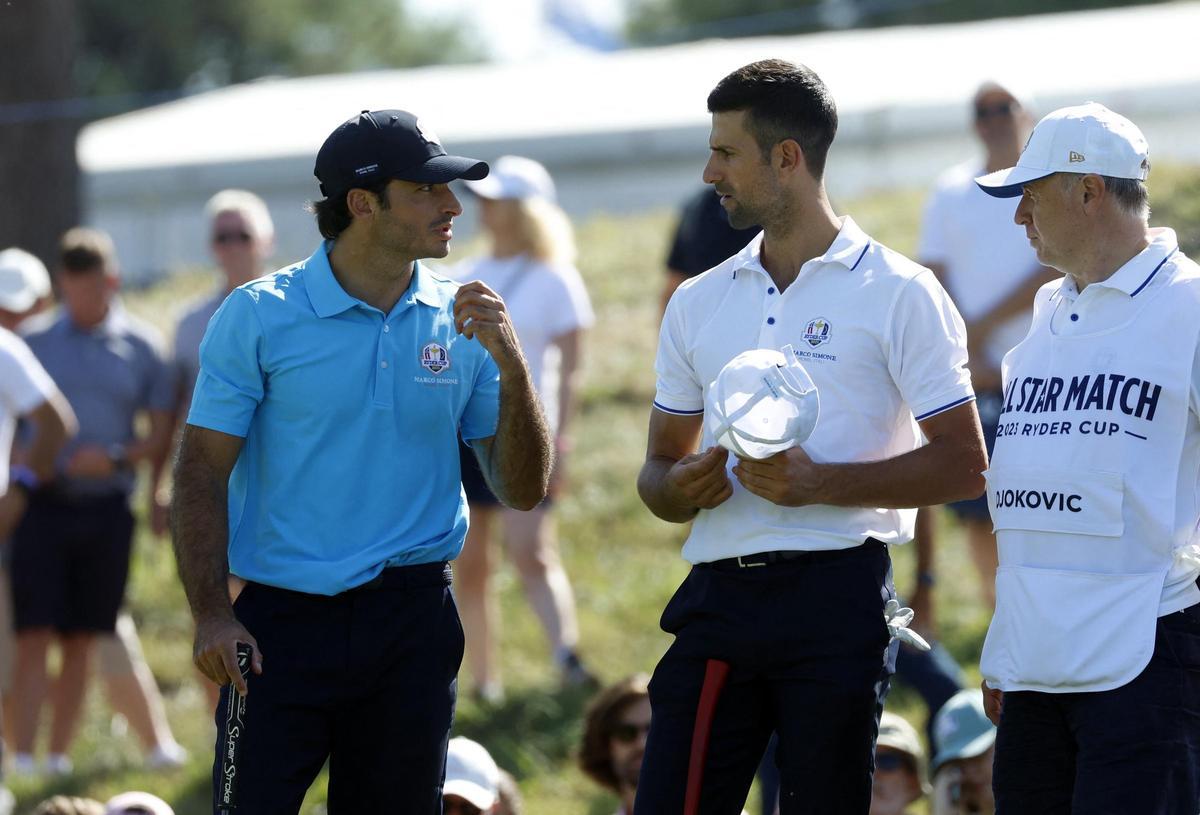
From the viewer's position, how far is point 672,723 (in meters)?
4.52

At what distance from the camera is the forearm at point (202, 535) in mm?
4547

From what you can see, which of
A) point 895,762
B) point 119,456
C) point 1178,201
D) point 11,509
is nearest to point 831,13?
point 1178,201

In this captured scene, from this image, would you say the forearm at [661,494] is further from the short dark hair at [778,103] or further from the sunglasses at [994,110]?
the sunglasses at [994,110]

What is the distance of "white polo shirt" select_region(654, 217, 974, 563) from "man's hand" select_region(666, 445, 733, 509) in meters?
0.06

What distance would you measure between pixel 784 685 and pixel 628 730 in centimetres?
185

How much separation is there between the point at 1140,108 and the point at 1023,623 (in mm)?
12251

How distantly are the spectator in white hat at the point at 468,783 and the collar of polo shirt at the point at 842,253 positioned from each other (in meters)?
Result: 1.88

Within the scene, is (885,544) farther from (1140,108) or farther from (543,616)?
(1140,108)

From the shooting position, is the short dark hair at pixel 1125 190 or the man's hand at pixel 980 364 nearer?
the short dark hair at pixel 1125 190

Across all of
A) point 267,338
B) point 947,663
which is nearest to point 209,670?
point 267,338

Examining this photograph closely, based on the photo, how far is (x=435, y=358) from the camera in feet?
15.7

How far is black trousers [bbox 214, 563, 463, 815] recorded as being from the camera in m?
4.61

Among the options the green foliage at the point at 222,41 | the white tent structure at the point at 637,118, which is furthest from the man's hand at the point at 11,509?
the green foliage at the point at 222,41

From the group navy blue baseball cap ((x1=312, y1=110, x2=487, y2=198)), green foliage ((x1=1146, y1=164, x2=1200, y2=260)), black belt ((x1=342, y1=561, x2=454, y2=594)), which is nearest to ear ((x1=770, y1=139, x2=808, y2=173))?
navy blue baseball cap ((x1=312, y1=110, x2=487, y2=198))
